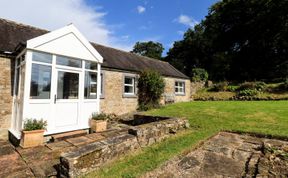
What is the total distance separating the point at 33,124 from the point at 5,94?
2480 millimetres

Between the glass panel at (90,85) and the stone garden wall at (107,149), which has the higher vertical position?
the glass panel at (90,85)

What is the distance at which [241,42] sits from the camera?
35.5m

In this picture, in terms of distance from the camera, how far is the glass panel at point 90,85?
8.36 m

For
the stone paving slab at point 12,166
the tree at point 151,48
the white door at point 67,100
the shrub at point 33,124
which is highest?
the tree at point 151,48

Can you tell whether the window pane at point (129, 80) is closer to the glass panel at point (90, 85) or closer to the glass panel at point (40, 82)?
the glass panel at point (90, 85)

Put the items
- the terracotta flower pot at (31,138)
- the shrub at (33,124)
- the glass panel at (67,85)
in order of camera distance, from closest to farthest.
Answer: the terracotta flower pot at (31,138) < the shrub at (33,124) < the glass panel at (67,85)

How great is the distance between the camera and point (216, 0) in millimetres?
39406

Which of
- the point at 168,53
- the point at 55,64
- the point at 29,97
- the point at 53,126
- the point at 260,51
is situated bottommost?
the point at 53,126

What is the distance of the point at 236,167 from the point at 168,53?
1706 inches

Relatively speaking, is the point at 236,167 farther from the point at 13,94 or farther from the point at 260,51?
the point at 260,51

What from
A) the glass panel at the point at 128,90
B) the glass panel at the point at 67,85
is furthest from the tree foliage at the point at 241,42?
the glass panel at the point at 67,85

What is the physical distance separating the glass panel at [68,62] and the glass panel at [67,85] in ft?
1.28

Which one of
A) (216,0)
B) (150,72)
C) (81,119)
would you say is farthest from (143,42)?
(81,119)

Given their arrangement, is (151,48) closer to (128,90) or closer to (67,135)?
(128,90)
